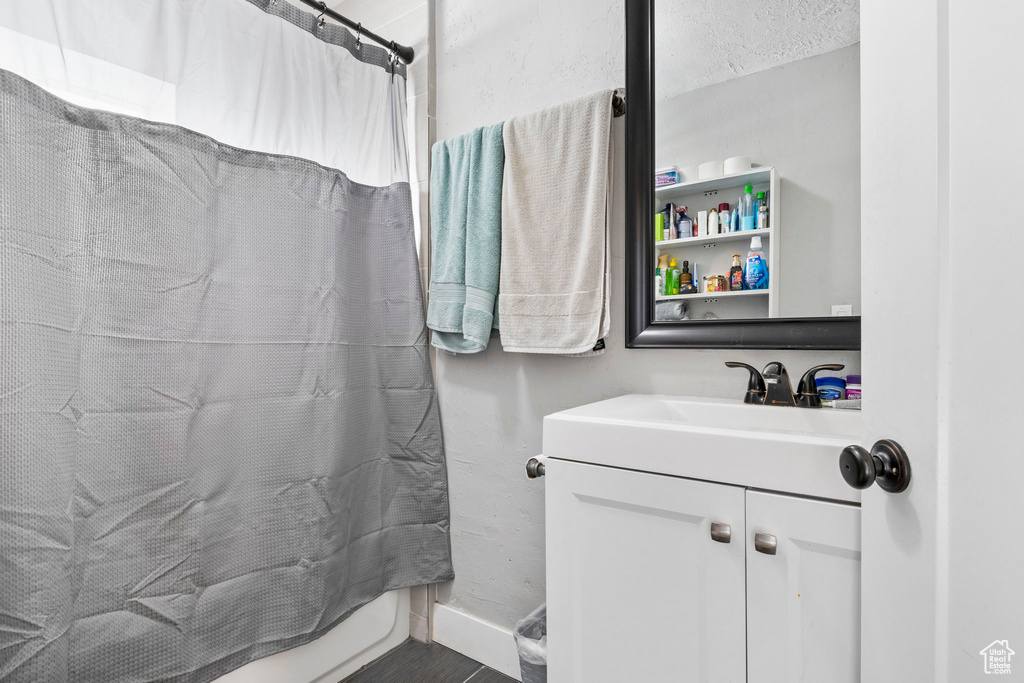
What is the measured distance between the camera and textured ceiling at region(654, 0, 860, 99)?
1078 mm

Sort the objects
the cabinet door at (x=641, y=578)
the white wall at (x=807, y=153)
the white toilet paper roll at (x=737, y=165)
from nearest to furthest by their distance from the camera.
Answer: the cabinet door at (x=641, y=578)
the white wall at (x=807, y=153)
the white toilet paper roll at (x=737, y=165)

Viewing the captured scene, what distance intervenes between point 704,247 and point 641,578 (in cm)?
74

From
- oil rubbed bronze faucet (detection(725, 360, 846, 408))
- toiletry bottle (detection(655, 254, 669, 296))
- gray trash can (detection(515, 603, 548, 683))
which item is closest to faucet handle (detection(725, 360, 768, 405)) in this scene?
oil rubbed bronze faucet (detection(725, 360, 846, 408))

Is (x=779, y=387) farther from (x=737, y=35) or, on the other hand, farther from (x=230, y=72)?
(x=230, y=72)

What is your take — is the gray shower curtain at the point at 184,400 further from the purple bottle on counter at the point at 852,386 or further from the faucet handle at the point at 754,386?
the purple bottle on counter at the point at 852,386

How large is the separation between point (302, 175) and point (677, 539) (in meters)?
1.25

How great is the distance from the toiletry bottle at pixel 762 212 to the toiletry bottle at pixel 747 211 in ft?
0.03

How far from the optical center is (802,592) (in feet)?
2.35

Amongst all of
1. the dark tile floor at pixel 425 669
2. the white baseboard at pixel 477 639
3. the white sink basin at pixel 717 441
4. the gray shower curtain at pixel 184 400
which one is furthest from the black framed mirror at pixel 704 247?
the dark tile floor at pixel 425 669

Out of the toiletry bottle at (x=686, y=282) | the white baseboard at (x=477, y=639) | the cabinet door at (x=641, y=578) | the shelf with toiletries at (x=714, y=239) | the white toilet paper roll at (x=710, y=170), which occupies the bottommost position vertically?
the white baseboard at (x=477, y=639)

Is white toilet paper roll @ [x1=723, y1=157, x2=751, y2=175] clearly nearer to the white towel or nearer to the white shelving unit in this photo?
the white shelving unit

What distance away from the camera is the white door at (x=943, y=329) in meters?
0.47

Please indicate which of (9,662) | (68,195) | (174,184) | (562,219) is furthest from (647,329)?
(9,662)

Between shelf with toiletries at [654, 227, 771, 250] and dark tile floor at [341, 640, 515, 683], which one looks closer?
shelf with toiletries at [654, 227, 771, 250]
